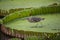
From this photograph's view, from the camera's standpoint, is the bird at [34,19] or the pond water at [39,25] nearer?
the pond water at [39,25]

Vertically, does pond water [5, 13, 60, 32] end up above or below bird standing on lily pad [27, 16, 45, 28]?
below

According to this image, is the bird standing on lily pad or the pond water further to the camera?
the bird standing on lily pad

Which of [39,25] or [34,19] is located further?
[34,19]

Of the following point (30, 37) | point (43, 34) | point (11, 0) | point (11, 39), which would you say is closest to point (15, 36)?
point (11, 39)

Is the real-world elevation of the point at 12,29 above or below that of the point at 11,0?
below

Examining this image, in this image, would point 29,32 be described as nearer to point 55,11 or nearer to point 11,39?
point 11,39

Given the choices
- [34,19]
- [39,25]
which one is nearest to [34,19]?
[34,19]

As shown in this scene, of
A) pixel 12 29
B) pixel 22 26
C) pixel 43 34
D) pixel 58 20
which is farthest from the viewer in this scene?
pixel 58 20

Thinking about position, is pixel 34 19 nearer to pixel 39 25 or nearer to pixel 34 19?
pixel 34 19
